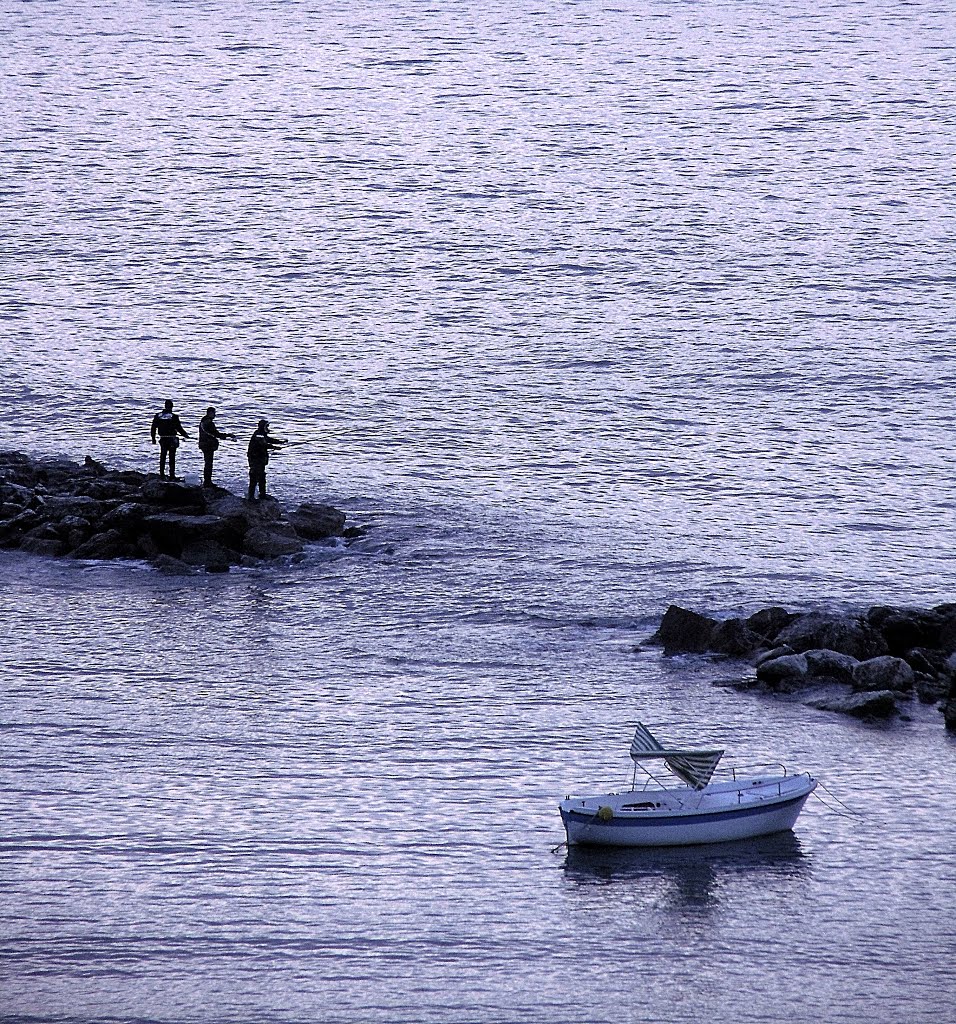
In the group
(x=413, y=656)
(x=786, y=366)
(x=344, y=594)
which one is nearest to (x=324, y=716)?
(x=413, y=656)

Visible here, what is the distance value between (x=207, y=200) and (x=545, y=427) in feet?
154

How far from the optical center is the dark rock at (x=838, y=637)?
3991 cm

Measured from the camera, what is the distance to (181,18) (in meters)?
147

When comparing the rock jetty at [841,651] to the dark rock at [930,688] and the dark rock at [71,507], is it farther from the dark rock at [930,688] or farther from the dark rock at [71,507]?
the dark rock at [71,507]

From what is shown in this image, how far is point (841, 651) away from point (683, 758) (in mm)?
9761

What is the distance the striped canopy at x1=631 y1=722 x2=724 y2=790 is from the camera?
3131 cm

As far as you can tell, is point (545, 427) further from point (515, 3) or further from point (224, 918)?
point (515, 3)

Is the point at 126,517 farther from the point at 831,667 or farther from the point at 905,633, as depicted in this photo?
the point at 905,633

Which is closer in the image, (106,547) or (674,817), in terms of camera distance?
(674,817)

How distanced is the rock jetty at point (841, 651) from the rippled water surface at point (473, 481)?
945mm

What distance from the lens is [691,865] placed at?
3075 centimetres

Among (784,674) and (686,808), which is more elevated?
(784,674)

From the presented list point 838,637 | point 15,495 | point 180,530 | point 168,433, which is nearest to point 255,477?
point 168,433

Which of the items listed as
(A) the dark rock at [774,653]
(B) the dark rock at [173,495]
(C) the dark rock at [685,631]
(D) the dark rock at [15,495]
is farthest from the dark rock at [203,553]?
(A) the dark rock at [774,653]
